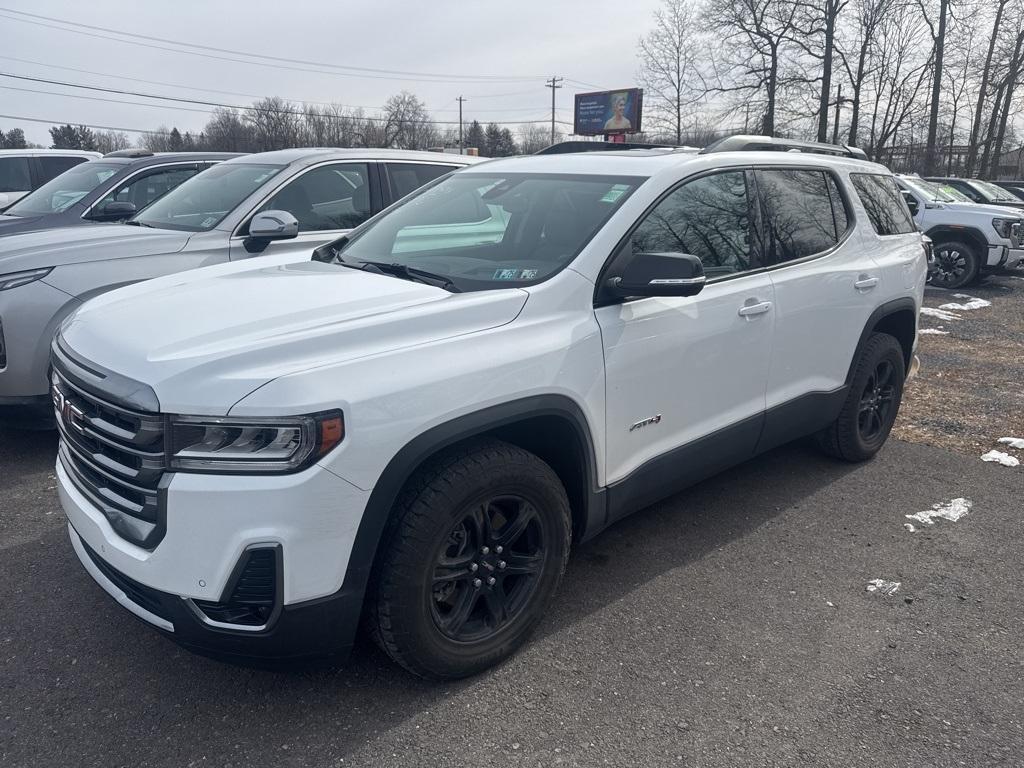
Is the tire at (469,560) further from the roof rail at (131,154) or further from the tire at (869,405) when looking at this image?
the roof rail at (131,154)

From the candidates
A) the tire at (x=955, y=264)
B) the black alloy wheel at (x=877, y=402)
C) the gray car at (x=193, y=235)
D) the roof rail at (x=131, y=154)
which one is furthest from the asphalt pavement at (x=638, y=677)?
the tire at (x=955, y=264)

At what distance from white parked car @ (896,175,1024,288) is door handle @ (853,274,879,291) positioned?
397 inches

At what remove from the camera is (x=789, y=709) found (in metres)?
2.70

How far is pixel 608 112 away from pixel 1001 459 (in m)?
41.3

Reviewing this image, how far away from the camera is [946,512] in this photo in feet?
14.2

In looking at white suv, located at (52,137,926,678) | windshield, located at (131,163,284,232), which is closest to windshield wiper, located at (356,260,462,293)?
white suv, located at (52,137,926,678)

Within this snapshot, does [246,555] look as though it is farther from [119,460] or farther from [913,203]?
[913,203]

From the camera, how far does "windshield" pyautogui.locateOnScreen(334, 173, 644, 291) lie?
322 cm

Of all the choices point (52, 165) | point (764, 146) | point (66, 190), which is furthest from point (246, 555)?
point (52, 165)

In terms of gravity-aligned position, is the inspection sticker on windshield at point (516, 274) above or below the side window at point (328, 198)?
below

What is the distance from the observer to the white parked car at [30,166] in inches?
459

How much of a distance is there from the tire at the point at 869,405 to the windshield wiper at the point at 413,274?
270cm

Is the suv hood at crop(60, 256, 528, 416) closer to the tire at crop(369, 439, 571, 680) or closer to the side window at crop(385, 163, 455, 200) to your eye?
the tire at crop(369, 439, 571, 680)

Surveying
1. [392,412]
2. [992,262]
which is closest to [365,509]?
[392,412]
